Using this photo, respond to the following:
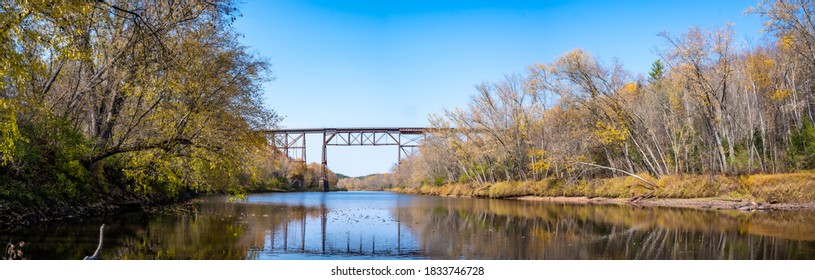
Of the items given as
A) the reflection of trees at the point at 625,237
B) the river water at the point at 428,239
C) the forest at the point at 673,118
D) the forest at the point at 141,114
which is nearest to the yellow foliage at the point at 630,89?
the forest at the point at 673,118

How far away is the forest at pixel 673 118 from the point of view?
2553cm

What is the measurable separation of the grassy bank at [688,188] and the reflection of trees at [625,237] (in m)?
3.57

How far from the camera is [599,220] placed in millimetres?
19281

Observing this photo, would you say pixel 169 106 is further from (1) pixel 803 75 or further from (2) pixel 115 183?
(1) pixel 803 75

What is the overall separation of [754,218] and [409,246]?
42.9ft

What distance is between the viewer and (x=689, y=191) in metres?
27.2

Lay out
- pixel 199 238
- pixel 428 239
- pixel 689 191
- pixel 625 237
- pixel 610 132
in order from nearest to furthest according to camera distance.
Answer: pixel 199 238 < pixel 428 239 < pixel 625 237 < pixel 689 191 < pixel 610 132

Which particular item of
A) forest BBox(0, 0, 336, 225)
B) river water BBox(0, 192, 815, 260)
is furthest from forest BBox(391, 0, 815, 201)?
forest BBox(0, 0, 336, 225)

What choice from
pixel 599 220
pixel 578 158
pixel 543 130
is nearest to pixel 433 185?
pixel 543 130

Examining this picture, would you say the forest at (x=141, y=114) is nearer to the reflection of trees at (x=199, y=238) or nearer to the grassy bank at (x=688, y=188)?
the reflection of trees at (x=199, y=238)

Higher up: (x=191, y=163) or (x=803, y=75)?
(x=803, y=75)

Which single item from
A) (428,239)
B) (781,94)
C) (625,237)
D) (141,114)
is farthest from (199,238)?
(781,94)

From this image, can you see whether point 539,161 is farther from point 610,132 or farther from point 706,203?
point 706,203

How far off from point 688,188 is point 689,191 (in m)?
0.21
